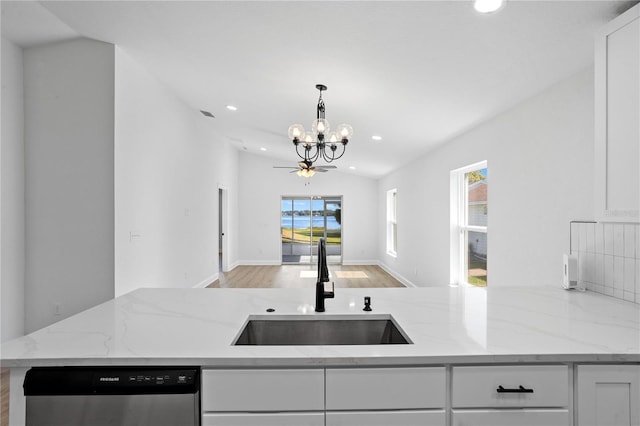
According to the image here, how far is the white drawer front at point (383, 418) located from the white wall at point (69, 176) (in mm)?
2817

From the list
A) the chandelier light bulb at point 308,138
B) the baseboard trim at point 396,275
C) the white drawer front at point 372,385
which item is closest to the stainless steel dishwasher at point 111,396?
the white drawer front at point 372,385

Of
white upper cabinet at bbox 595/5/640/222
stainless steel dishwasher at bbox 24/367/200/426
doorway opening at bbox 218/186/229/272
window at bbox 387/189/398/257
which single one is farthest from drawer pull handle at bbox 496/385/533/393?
doorway opening at bbox 218/186/229/272

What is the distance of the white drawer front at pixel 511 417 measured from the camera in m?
1.14

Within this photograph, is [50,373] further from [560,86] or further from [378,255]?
[378,255]

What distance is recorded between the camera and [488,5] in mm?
1657

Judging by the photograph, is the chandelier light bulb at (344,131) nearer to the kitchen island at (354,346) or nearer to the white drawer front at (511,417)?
the kitchen island at (354,346)

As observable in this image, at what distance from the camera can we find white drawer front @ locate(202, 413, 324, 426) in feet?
3.69

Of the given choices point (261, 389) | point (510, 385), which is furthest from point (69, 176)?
point (510, 385)

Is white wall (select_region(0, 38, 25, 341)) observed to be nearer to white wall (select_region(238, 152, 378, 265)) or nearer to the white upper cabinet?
the white upper cabinet

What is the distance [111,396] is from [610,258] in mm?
2413

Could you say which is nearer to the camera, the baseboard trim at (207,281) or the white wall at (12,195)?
the white wall at (12,195)

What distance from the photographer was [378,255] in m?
9.66

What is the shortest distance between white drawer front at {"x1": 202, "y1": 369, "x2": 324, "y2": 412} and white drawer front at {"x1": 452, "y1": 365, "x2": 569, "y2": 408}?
47cm

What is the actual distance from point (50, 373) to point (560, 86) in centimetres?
324
